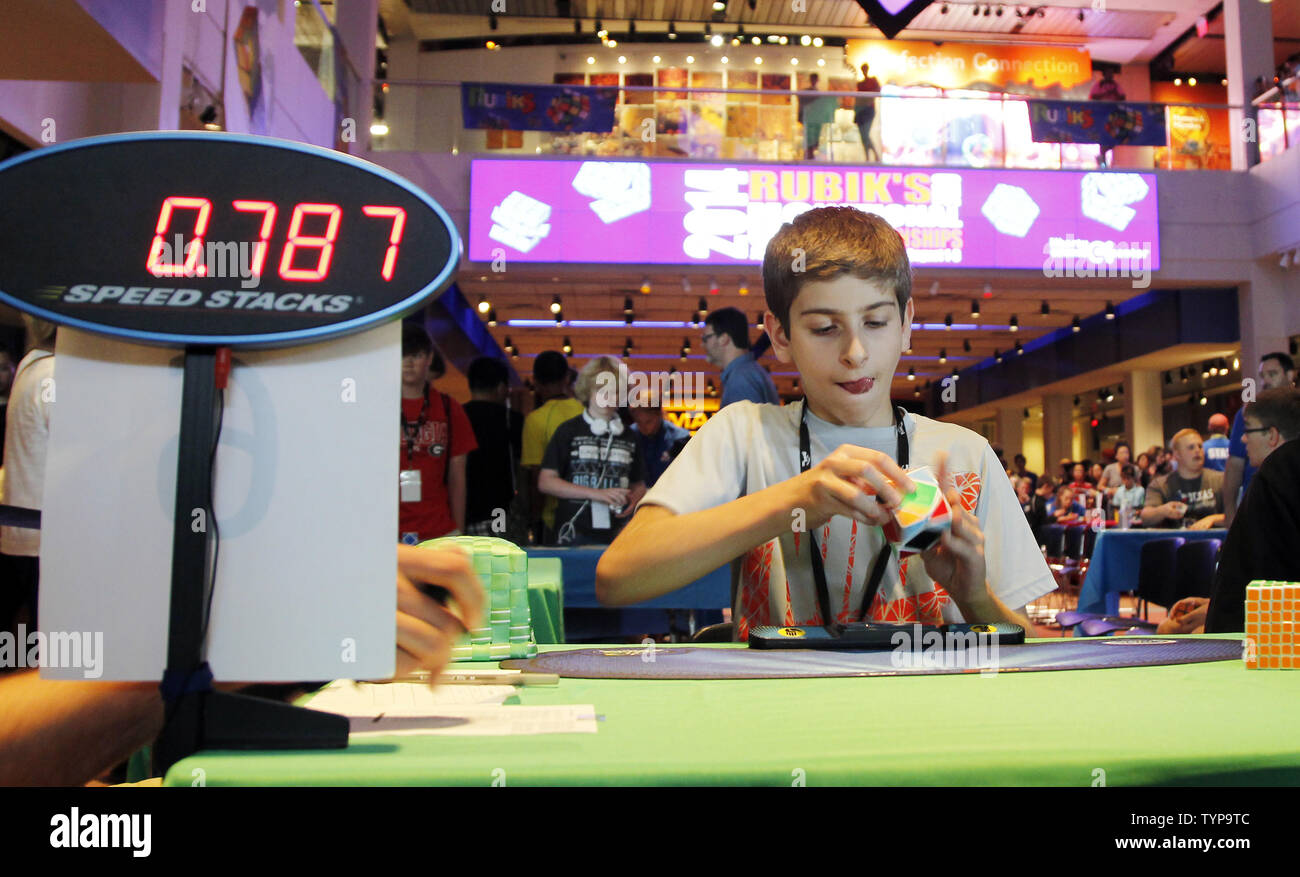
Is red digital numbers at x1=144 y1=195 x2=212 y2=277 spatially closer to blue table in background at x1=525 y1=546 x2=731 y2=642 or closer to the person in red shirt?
blue table in background at x1=525 y1=546 x2=731 y2=642

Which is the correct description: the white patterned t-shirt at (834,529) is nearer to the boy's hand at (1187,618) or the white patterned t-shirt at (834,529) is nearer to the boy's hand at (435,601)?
the boy's hand at (435,601)

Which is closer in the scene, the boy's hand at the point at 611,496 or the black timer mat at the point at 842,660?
the black timer mat at the point at 842,660

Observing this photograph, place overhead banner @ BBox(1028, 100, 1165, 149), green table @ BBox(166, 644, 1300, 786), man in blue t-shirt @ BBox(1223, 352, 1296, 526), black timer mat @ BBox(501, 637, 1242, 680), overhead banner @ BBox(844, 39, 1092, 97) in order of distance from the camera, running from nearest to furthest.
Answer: green table @ BBox(166, 644, 1300, 786) → black timer mat @ BBox(501, 637, 1242, 680) → man in blue t-shirt @ BBox(1223, 352, 1296, 526) → overhead banner @ BBox(1028, 100, 1165, 149) → overhead banner @ BBox(844, 39, 1092, 97)

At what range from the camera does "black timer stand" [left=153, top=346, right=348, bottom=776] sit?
20.8 inches

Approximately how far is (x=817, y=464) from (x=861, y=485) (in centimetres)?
22

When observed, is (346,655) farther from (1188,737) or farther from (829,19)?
(829,19)

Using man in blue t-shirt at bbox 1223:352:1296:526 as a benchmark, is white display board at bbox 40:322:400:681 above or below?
below

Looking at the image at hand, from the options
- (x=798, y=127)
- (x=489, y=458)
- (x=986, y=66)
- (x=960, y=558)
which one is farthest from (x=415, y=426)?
(x=986, y=66)

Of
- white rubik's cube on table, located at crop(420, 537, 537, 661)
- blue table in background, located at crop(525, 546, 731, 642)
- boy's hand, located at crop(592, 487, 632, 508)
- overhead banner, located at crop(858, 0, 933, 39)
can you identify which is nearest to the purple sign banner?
overhead banner, located at crop(858, 0, 933, 39)

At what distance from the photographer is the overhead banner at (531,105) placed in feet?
28.5

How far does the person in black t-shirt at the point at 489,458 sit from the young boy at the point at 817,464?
275 centimetres

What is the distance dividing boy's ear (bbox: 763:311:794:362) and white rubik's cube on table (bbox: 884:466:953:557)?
499 millimetres

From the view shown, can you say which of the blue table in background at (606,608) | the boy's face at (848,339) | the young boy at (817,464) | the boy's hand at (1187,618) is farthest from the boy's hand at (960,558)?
the blue table in background at (606,608)
